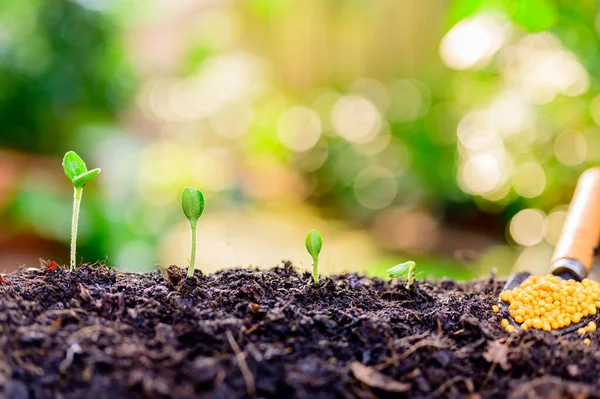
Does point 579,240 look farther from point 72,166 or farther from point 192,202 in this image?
point 72,166

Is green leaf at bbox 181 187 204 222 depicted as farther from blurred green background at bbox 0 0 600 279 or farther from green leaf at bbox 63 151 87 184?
blurred green background at bbox 0 0 600 279

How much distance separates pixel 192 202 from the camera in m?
0.81

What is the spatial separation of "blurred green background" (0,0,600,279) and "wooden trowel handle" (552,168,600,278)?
0.89 ft

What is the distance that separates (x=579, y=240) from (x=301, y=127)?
3.12 metres

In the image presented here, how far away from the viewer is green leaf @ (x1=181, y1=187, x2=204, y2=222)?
807mm

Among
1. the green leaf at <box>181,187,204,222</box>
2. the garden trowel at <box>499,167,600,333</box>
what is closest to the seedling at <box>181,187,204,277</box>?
the green leaf at <box>181,187,204,222</box>

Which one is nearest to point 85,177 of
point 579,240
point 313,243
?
point 313,243

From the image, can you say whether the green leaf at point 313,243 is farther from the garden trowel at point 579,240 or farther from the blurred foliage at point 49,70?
the blurred foliage at point 49,70

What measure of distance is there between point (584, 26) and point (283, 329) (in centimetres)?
174

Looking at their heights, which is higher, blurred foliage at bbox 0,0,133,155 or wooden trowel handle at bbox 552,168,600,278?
blurred foliage at bbox 0,0,133,155

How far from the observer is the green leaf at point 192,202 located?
0.81 metres

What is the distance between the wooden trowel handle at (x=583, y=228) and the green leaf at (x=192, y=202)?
0.67 metres

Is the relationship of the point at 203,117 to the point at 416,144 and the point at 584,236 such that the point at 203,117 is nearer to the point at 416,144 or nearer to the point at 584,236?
the point at 416,144

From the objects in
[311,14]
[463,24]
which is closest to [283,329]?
[463,24]
